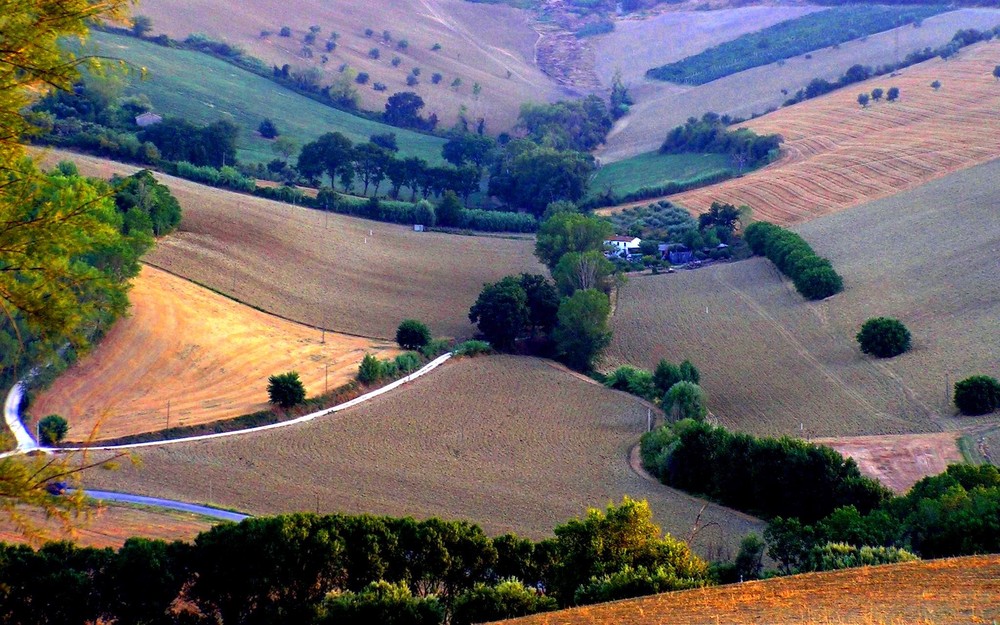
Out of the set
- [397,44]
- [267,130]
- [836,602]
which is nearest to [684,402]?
[836,602]

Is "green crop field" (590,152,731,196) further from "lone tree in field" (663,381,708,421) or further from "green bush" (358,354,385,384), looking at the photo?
"lone tree in field" (663,381,708,421)

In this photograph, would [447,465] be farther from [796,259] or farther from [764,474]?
[796,259]

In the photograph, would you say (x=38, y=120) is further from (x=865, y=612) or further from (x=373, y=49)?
(x=373, y=49)

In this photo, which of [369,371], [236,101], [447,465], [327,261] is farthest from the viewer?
[236,101]

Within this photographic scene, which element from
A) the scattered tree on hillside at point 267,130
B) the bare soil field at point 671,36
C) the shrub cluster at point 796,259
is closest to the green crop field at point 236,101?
the scattered tree on hillside at point 267,130

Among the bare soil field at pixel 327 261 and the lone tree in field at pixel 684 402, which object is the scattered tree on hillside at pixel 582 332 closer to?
the bare soil field at pixel 327 261

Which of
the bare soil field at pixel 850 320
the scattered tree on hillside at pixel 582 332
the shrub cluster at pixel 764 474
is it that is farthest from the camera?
the scattered tree on hillside at pixel 582 332
